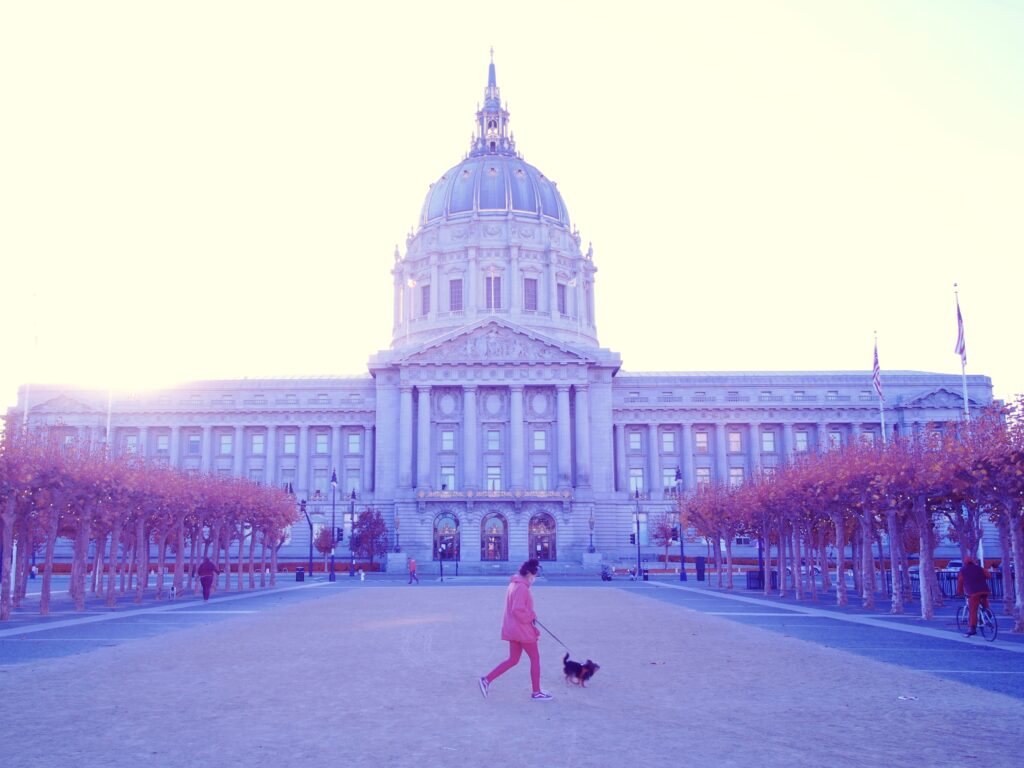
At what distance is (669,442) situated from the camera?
372 feet

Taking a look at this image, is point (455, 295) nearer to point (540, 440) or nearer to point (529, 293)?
point (529, 293)

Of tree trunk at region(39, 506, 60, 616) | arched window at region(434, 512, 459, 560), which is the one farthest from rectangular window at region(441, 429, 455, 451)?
tree trunk at region(39, 506, 60, 616)

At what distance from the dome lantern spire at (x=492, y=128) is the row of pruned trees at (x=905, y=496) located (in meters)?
99.2

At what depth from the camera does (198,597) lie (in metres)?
48.8

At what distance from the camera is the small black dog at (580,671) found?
16.4 meters

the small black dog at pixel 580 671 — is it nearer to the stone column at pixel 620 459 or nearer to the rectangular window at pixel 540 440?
the rectangular window at pixel 540 440

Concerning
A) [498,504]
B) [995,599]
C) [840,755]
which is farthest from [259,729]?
[498,504]

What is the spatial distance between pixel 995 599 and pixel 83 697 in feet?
141

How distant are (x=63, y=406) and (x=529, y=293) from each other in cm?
5896

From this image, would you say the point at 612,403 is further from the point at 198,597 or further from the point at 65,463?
the point at 65,463

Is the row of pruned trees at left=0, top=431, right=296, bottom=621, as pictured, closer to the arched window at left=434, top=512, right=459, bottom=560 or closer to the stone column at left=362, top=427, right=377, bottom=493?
the arched window at left=434, top=512, right=459, bottom=560

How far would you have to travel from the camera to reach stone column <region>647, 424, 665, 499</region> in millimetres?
110375

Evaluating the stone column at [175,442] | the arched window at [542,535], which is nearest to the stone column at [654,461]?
the arched window at [542,535]

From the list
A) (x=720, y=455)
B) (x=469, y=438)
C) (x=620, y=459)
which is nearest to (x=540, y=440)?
(x=469, y=438)
